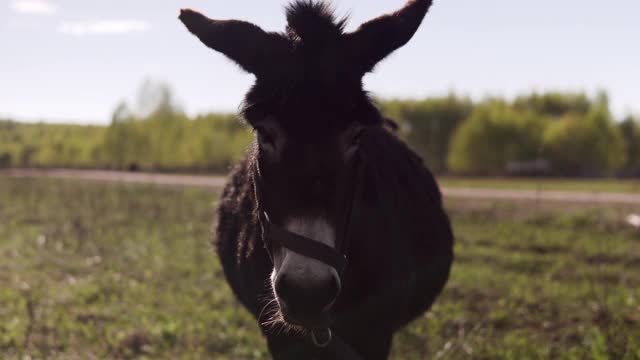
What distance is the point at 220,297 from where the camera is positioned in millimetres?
8000

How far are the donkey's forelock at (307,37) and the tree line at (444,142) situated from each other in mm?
38556

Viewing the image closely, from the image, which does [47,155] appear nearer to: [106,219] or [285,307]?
[106,219]

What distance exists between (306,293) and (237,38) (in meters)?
1.39

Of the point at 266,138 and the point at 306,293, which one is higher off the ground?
the point at 266,138

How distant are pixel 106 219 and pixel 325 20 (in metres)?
14.8

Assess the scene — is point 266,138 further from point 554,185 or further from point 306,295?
point 554,185

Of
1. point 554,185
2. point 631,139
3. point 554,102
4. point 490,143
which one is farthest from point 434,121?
point 554,185

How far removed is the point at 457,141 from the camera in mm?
63156

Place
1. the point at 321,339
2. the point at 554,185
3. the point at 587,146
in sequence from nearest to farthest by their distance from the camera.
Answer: the point at 321,339
the point at 554,185
the point at 587,146

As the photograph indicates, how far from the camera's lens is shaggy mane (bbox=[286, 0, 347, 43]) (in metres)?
2.90

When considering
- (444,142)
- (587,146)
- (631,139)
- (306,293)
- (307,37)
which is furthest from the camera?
(444,142)

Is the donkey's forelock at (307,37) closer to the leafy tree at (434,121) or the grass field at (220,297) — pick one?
the grass field at (220,297)

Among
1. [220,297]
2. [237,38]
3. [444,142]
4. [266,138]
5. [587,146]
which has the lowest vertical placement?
[220,297]

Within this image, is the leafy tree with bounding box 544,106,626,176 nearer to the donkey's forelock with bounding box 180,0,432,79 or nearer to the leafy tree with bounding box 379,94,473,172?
the leafy tree with bounding box 379,94,473,172
